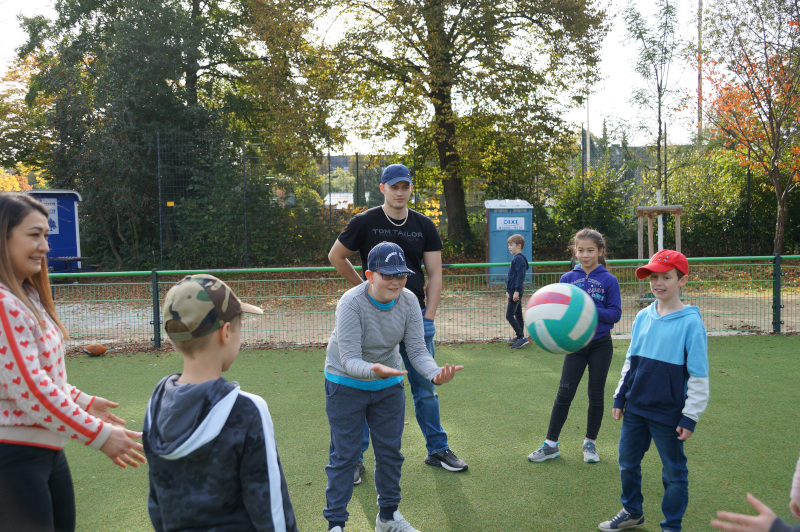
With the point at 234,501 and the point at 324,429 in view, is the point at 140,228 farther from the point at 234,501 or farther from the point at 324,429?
the point at 234,501

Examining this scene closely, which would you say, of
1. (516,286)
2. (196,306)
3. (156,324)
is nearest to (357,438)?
(196,306)

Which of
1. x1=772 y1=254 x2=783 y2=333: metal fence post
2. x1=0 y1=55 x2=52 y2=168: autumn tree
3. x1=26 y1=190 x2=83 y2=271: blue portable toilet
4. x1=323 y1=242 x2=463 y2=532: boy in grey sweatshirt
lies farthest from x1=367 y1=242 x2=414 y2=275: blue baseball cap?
x1=0 y1=55 x2=52 y2=168: autumn tree

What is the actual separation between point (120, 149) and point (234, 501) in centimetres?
1837

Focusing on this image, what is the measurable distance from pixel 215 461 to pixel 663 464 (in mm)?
2660

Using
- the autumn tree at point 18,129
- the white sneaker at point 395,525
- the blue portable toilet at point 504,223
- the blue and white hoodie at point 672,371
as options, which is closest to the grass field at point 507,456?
the white sneaker at point 395,525

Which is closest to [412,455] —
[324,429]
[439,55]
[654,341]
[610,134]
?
[324,429]

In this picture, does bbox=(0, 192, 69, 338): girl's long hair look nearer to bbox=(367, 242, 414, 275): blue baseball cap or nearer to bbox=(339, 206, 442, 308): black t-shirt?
bbox=(367, 242, 414, 275): blue baseball cap

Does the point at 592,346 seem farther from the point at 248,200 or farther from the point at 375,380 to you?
the point at 248,200

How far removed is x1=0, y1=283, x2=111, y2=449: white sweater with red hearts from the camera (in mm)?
2146

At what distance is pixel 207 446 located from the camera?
172 centimetres

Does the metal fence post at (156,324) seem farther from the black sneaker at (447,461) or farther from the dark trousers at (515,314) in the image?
the black sneaker at (447,461)

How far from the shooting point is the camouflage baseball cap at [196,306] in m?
1.77

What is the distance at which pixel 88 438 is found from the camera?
7.20 feet

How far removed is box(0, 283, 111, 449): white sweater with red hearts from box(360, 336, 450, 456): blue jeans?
94.8 inches
